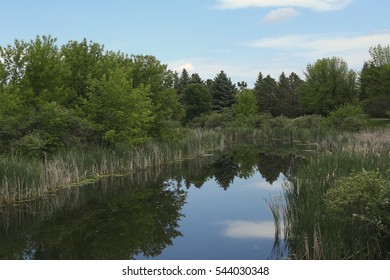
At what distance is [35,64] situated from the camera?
21219 millimetres

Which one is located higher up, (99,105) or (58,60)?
(58,60)

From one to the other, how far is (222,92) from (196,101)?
9.59m

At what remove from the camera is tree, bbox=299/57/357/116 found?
212ft

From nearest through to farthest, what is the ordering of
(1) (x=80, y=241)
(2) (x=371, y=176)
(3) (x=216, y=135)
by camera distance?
(2) (x=371, y=176), (1) (x=80, y=241), (3) (x=216, y=135)

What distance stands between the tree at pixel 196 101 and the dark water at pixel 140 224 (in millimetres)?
46470

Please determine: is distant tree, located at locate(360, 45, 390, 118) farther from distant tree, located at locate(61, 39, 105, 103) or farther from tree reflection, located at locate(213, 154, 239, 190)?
distant tree, located at locate(61, 39, 105, 103)

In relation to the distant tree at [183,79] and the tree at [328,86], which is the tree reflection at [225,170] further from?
the distant tree at [183,79]

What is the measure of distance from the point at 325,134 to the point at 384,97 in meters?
14.9

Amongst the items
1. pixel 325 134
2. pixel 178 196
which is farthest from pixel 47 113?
pixel 325 134

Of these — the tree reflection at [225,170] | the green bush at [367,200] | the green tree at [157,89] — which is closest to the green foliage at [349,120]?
the tree reflection at [225,170]

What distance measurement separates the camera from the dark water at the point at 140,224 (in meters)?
10.1

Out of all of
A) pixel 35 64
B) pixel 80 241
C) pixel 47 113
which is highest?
pixel 35 64

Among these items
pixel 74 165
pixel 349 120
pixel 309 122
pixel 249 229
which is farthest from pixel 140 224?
pixel 309 122
